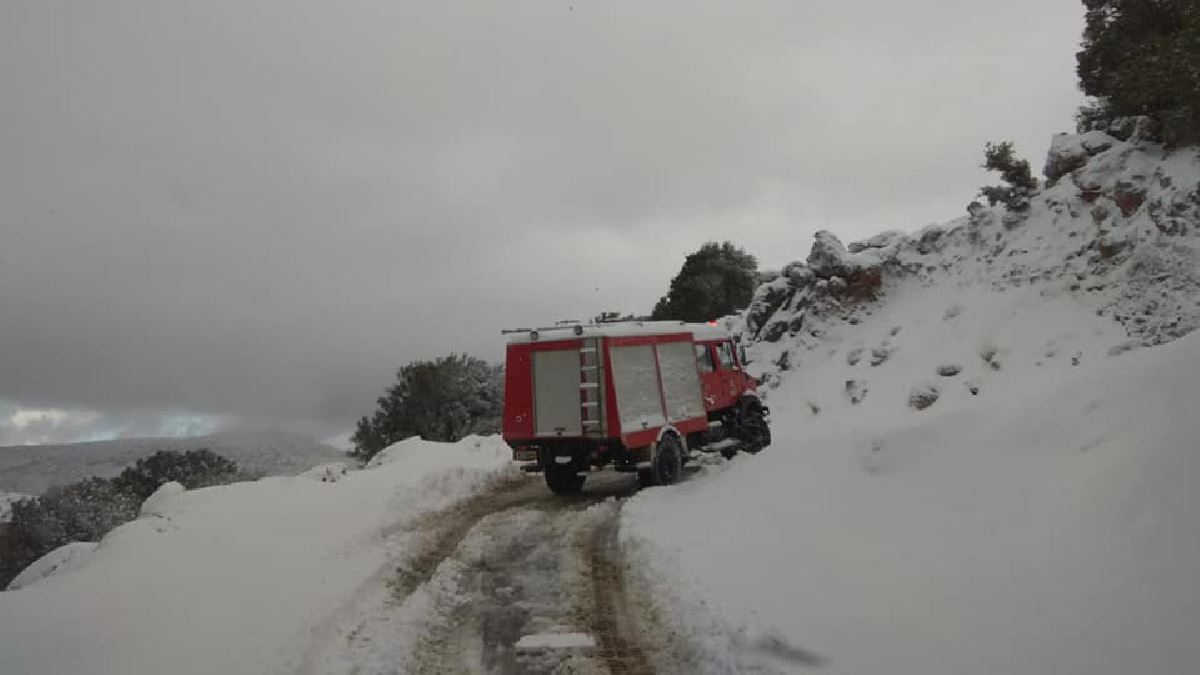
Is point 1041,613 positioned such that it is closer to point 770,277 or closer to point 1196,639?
point 1196,639

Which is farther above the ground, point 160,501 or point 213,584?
point 160,501

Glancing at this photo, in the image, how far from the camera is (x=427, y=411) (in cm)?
3612

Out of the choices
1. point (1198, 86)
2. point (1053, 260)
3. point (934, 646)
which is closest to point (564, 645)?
point (934, 646)

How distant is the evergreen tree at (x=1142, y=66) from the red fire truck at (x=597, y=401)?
10.1 meters

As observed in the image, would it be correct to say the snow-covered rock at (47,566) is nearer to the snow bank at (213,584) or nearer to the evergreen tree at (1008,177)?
the snow bank at (213,584)

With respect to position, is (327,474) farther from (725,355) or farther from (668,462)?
(725,355)

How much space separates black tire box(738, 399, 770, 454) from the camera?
18266 mm

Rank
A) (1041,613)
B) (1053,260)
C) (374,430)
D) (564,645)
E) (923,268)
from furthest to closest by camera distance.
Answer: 1. (374,430)
2. (923,268)
3. (1053,260)
4. (564,645)
5. (1041,613)

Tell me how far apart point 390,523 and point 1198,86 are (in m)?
14.4

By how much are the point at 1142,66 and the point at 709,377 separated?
12440 millimetres

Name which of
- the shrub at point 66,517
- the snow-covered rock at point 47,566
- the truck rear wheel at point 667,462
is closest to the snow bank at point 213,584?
the snow-covered rock at point 47,566

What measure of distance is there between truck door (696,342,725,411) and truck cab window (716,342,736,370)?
0.41 meters

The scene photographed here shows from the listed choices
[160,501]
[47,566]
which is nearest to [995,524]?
[160,501]

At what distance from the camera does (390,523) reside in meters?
11.9
